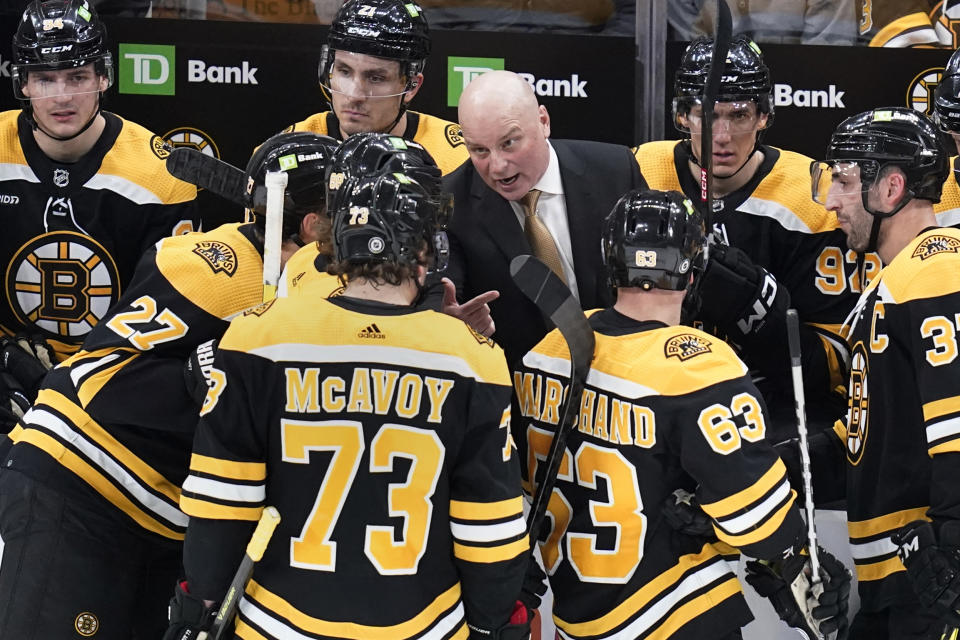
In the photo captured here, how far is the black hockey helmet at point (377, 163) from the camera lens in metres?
2.19

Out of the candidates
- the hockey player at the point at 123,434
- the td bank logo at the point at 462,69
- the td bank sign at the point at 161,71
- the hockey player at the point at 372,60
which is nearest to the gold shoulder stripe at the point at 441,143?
the hockey player at the point at 372,60

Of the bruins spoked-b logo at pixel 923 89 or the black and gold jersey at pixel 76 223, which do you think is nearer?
the black and gold jersey at pixel 76 223

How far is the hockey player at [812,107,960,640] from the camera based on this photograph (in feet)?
8.13

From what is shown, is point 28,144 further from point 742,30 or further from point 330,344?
point 742,30

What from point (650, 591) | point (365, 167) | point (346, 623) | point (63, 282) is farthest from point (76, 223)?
point (650, 591)

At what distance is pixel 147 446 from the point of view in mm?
2691

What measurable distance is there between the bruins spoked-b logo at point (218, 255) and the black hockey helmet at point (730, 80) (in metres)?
1.34

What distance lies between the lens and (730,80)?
11.1 feet

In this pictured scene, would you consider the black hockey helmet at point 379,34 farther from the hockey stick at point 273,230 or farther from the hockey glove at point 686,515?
the hockey glove at point 686,515

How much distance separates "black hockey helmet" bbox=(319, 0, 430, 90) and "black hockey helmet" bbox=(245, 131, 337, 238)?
2.66 ft

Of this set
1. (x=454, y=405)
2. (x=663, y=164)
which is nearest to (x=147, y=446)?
(x=454, y=405)

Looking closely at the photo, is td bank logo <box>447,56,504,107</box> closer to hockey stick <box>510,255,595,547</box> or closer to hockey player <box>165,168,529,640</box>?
hockey stick <box>510,255,595,547</box>

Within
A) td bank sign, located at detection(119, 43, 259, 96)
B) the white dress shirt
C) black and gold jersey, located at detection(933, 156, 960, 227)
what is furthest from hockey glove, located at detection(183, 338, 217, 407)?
black and gold jersey, located at detection(933, 156, 960, 227)

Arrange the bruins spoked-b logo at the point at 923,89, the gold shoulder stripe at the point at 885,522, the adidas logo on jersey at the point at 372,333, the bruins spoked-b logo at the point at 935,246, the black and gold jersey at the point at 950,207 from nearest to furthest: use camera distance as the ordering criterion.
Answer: the adidas logo on jersey at the point at 372,333, the bruins spoked-b logo at the point at 935,246, the gold shoulder stripe at the point at 885,522, the black and gold jersey at the point at 950,207, the bruins spoked-b logo at the point at 923,89
